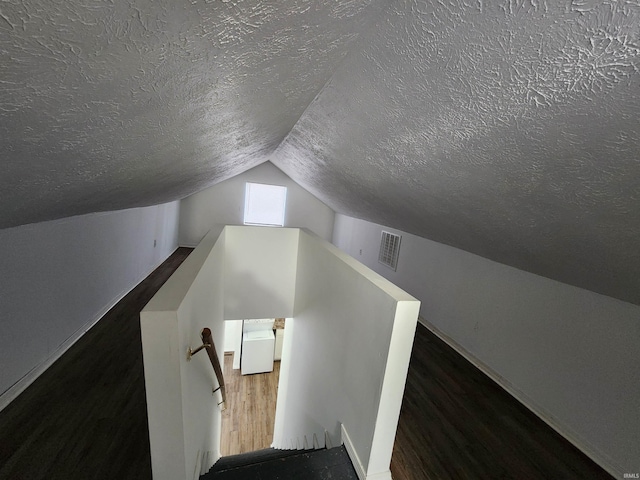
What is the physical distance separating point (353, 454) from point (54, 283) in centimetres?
261

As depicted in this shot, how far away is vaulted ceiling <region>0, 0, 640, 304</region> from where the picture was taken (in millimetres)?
586

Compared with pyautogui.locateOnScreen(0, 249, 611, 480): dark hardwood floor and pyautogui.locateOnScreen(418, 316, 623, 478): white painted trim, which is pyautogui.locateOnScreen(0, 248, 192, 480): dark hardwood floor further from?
pyautogui.locateOnScreen(418, 316, 623, 478): white painted trim

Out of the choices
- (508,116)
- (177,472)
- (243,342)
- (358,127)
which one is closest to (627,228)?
(508,116)

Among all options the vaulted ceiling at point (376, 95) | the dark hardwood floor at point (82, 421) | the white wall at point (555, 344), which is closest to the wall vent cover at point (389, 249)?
the white wall at point (555, 344)

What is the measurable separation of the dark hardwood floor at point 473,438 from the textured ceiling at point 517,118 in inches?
44.8

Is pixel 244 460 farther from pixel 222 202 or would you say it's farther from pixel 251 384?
pixel 222 202

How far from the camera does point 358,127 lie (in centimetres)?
168

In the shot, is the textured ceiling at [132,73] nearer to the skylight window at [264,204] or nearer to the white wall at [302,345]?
the white wall at [302,345]

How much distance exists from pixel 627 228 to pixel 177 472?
222 centimetres

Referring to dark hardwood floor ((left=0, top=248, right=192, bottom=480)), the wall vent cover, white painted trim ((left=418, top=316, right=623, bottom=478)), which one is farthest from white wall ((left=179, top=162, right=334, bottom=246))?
white painted trim ((left=418, top=316, right=623, bottom=478))

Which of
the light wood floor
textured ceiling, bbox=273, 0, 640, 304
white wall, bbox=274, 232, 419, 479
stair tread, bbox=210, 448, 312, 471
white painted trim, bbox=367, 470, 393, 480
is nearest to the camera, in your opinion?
textured ceiling, bbox=273, 0, 640, 304

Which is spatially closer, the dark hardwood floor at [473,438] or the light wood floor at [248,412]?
the dark hardwood floor at [473,438]

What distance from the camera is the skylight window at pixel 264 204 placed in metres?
6.66

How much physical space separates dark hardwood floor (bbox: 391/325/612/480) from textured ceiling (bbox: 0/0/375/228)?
7.43ft
